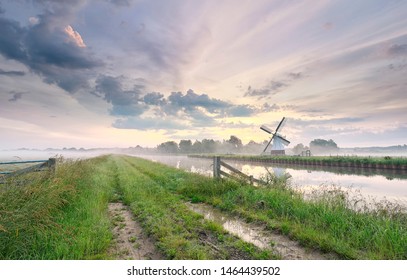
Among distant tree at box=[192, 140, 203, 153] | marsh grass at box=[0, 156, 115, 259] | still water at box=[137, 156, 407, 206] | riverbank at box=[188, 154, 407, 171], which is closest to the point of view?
marsh grass at box=[0, 156, 115, 259]

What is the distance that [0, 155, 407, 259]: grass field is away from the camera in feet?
15.2

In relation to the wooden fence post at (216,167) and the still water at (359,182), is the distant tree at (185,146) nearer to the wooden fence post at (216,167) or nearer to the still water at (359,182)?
the still water at (359,182)

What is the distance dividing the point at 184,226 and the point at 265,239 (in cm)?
215

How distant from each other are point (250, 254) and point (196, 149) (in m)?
142

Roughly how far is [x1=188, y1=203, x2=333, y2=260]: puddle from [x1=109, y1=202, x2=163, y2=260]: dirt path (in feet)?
6.95

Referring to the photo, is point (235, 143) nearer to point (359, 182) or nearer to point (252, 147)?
point (252, 147)

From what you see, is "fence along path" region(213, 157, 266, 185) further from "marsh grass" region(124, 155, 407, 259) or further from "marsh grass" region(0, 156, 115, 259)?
"marsh grass" region(0, 156, 115, 259)

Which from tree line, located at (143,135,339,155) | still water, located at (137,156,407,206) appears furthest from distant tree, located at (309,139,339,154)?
still water, located at (137,156,407,206)

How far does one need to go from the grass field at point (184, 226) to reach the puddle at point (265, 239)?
225 millimetres

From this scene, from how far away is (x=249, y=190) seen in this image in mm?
9555

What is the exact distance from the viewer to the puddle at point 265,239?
4.82 m

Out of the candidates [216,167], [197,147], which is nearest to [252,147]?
[197,147]
